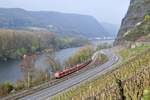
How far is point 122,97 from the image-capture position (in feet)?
39.8

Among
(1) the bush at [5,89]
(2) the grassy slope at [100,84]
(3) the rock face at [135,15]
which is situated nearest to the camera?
(2) the grassy slope at [100,84]

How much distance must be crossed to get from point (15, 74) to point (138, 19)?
75660mm

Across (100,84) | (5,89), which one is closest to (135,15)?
(5,89)

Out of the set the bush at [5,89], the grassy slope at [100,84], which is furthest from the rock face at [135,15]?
the grassy slope at [100,84]

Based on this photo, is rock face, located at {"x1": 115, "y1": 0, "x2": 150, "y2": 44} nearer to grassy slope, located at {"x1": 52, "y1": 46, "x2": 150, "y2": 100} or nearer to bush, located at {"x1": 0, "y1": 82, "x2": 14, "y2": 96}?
bush, located at {"x1": 0, "y1": 82, "x2": 14, "y2": 96}

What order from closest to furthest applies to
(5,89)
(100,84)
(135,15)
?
(100,84) < (5,89) < (135,15)

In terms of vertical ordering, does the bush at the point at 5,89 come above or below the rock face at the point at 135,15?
below

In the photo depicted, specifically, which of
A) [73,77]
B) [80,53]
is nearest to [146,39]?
[80,53]

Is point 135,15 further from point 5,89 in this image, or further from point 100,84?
point 100,84

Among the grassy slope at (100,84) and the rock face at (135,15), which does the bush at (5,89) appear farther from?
the rock face at (135,15)

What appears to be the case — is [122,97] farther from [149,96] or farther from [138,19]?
[138,19]

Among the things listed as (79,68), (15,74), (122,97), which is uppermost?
(122,97)

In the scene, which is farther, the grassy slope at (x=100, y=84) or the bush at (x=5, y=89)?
the bush at (x=5, y=89)

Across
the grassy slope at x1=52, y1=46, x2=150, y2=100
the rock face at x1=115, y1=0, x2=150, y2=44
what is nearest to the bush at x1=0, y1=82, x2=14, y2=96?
the grassy slope at x1=52, y1=46, x2=150, y2=100
